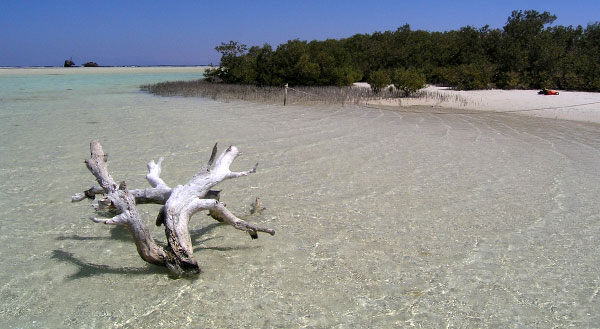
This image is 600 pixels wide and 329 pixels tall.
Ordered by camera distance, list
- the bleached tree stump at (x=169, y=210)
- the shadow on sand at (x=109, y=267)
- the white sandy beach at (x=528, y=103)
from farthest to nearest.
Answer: the white sandy beach at (x=528, y=103) → the shadow on sand at (x=109, y=267) → the bleached tree stump at (x=169, y=210)

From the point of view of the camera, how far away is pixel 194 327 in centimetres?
279

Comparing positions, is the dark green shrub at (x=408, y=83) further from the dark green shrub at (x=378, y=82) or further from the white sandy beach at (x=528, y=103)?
the white sandy beach at (x=528, y=103)

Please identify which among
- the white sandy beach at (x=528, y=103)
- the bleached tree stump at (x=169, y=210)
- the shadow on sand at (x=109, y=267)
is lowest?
the shadow on sand at (x=109, y=267)

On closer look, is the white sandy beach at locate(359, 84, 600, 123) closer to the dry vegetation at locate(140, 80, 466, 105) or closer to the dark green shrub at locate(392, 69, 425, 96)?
the dry vegetation at locate(140, 80, 466, 105)

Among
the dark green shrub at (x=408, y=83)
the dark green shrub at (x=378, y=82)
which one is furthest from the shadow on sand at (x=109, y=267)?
the dark green shrub at (x=378, y=82)

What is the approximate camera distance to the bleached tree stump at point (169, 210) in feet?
10.4

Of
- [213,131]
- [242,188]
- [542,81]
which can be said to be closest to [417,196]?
[242,188]

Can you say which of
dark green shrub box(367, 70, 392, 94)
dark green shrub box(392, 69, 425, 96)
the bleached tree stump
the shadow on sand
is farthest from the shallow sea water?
dark green shrub box(367, 70, 392, 94)

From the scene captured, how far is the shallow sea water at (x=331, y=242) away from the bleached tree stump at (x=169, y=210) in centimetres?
22

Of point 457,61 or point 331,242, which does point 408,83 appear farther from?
point 331,242

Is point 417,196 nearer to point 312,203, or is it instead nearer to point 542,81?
point 312,203

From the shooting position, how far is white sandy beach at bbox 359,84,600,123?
45.4 ft

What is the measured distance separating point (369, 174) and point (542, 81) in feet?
63.5

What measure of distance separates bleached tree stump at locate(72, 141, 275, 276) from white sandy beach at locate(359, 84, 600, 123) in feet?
40.6
